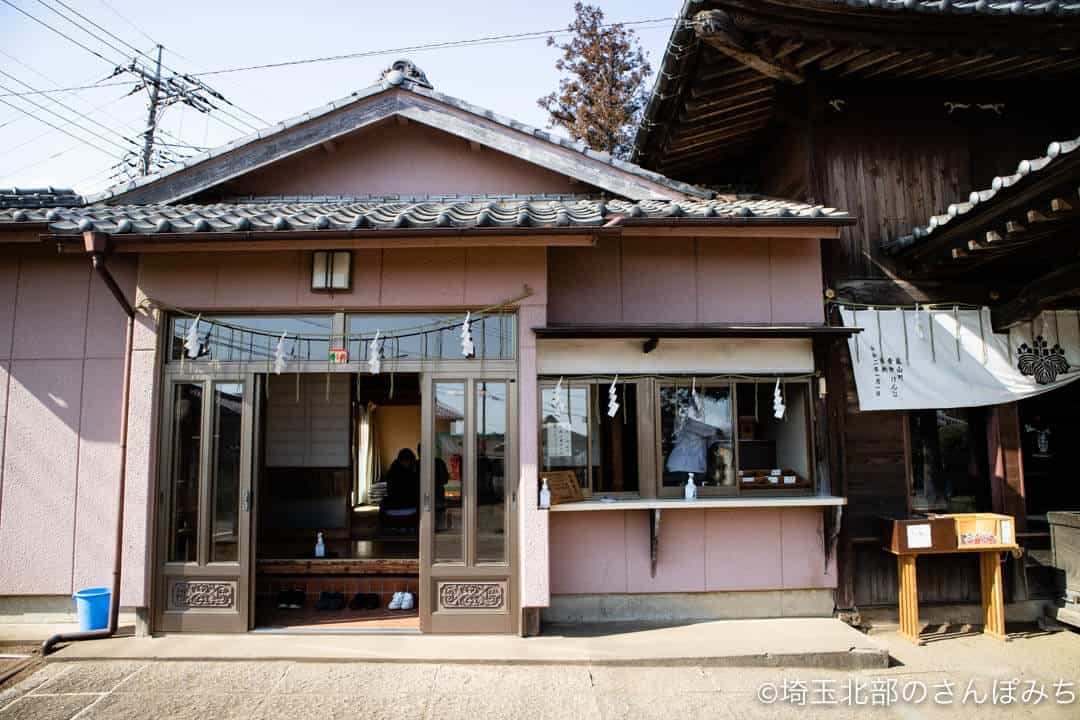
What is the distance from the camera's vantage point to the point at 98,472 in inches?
260

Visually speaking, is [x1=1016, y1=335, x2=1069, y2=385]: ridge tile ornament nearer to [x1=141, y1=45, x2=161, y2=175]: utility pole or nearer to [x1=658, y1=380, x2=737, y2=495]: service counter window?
[x1=658, y1=380, x2=737, y2=495]: service counter window

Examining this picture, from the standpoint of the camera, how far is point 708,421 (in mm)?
6930

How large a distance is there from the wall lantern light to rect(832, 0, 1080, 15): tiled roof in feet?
17.6

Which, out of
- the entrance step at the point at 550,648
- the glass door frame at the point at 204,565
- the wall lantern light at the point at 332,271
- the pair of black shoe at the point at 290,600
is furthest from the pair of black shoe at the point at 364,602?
the wall lantern light at the point at 332,271

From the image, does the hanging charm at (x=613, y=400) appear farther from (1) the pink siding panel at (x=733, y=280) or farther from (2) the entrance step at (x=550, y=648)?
(2) the entrance step at (x=550, y=648)

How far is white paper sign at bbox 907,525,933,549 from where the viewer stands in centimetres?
649

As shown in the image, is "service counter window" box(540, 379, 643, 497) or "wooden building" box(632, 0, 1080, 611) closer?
"wooden building" box(632, 0, 1080, 611)

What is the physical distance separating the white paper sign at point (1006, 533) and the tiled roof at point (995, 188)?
9.72ft

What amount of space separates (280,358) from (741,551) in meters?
5.01

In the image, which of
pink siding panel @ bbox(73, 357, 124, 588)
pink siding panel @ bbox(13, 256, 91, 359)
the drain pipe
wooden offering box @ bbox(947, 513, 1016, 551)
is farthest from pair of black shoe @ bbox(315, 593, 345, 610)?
wooden offering box @ bbox(947, 513, 1016, 551)

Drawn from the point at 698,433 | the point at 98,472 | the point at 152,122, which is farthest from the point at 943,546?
the point at 152,122

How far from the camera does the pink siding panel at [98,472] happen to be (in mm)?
6527

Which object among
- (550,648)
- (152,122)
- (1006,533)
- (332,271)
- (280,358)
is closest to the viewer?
(550,648)

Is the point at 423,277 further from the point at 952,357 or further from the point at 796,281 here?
the point at 952,357
